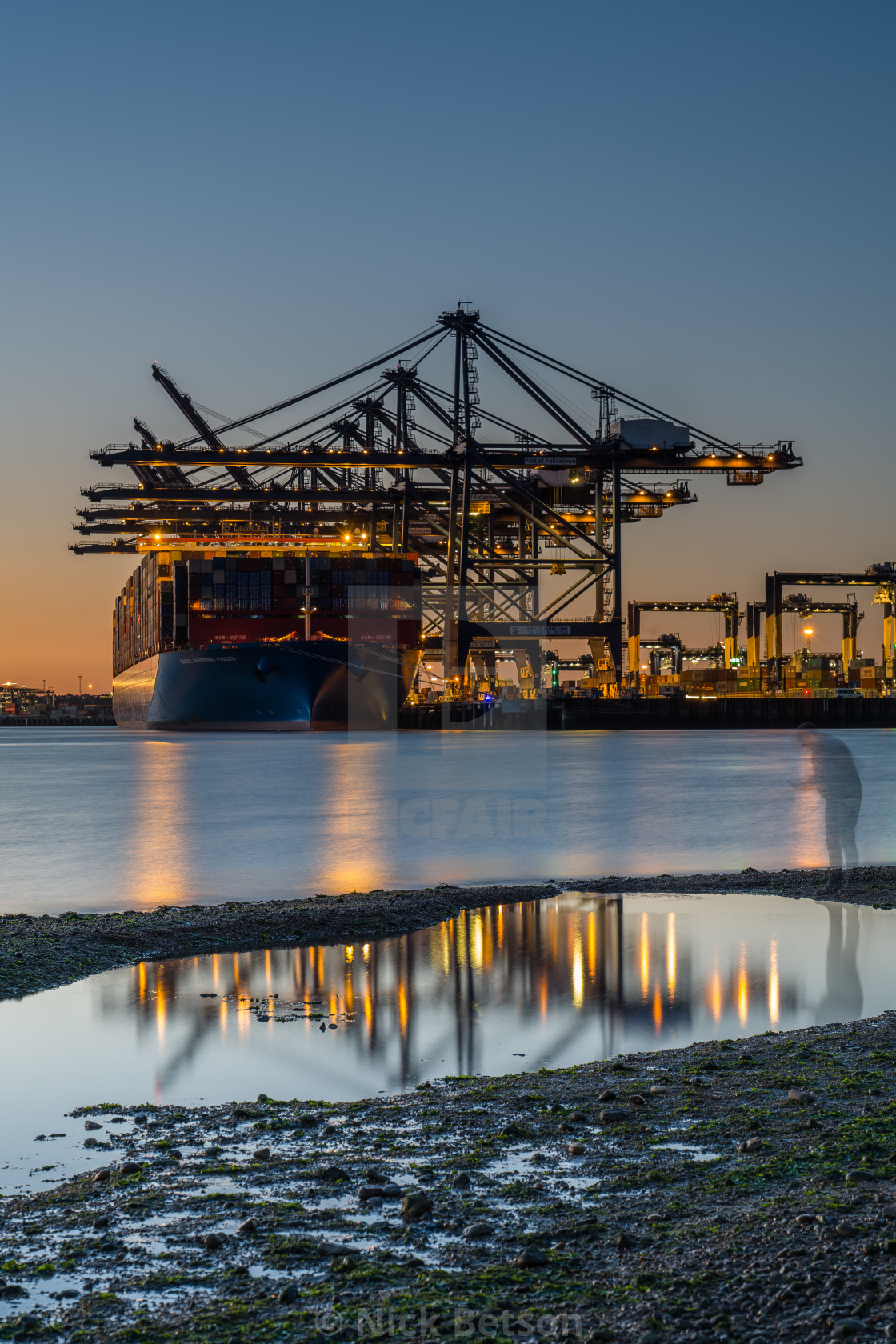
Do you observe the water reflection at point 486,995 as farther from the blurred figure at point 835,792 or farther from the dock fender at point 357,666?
the dock fender at point 357,666

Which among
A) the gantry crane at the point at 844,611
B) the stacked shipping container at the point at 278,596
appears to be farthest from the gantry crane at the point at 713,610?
the stacked shipping container at the point at 278,596

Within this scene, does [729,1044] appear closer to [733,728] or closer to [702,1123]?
[702,1123]

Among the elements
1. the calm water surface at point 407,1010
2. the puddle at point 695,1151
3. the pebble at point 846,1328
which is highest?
the pebble at point 846,1328

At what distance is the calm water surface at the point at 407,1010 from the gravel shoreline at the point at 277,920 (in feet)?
1.59

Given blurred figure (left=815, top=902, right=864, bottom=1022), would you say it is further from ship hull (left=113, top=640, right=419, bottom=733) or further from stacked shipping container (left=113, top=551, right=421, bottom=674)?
stacked shipping container (left=113, top=551, right=421, bottom=674)

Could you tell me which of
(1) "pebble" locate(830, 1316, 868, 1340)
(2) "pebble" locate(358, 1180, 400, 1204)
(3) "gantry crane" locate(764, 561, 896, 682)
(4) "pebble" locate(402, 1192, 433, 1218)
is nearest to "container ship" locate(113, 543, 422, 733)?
(3) "gantry crane" locate(764, 561, 896, 682)

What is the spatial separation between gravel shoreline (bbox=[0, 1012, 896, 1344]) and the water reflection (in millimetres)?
841

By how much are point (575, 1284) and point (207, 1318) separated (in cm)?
119

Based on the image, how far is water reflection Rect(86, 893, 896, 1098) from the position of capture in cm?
713

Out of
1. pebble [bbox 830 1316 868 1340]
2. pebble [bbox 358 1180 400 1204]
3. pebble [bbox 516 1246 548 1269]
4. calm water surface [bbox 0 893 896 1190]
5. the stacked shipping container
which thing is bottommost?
calm water surface [bbox 0 893 896 1190]

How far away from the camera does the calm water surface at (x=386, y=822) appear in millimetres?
18234

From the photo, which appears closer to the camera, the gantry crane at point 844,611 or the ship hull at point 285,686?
the ship hull at point 285,686

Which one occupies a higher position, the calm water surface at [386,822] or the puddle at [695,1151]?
the puddle at [695,1151]

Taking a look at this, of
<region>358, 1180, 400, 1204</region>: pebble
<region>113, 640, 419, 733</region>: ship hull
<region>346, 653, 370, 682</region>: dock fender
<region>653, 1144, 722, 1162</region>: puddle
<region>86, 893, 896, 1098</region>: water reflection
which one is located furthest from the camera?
<region>346, 653, 370, 682</region>: dock fender
